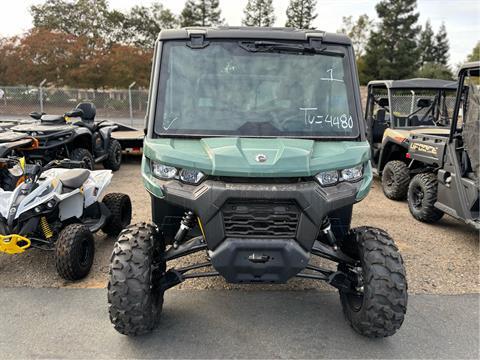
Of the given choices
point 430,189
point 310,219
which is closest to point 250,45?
point 310,219

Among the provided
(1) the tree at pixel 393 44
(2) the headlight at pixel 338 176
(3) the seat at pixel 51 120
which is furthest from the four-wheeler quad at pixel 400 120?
(1) the tree at pixel 393 44

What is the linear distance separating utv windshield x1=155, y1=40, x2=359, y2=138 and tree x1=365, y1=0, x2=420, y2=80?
4130 cm

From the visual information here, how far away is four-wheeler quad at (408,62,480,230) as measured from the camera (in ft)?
15.5

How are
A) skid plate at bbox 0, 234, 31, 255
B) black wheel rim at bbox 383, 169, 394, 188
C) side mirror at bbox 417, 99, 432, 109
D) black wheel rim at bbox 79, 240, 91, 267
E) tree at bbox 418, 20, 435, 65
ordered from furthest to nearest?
tree at bbox 418, 20, 435, 65, side mirror at bbox 417, 99, 432, 109, black wheel rim at bbox 383, 169, 394, 188, black wheel rim at bbox 79, 240, 91, 267, skid plate at bbox 0, 234, 31, 255

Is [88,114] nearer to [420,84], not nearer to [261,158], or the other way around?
[420,84]

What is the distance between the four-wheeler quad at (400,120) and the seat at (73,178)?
488 cm

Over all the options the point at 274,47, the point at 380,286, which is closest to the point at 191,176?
the point at 274,47

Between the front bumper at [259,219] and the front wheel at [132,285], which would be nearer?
the front bumper at [259,219]

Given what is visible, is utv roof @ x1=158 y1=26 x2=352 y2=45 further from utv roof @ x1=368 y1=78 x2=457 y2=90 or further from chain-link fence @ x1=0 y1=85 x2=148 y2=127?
chain-link fence @ x1=0 y1=85 x2=148 y2=127

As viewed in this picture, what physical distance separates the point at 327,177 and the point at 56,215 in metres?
2.88

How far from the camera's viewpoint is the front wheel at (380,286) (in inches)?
111

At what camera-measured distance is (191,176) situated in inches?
107

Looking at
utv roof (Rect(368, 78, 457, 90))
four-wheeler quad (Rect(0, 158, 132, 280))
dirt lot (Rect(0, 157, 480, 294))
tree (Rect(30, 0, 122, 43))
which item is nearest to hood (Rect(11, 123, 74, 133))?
dirt lot (Rect(0, 157, 480, 294))

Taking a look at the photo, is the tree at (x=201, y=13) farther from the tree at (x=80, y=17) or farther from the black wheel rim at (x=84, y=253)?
the black wheel rim at (x=84, y=253)
